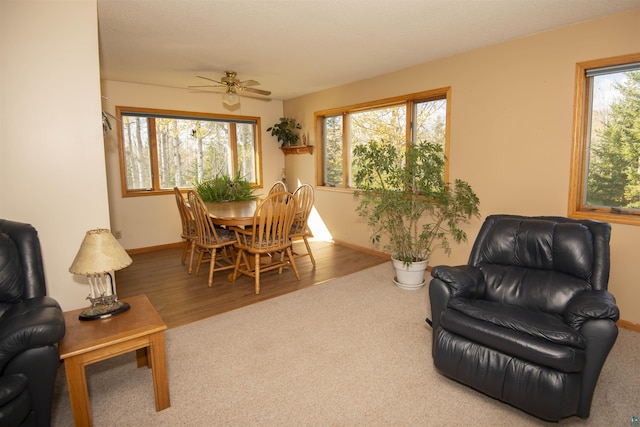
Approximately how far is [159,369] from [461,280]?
180cm

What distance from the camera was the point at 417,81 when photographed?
162 inches

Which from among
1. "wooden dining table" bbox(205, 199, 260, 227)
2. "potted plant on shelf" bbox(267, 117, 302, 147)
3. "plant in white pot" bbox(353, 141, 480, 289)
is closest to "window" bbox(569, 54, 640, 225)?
"plant in white pot" bbox(353, 141, 480, 289)

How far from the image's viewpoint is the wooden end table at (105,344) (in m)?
1.65

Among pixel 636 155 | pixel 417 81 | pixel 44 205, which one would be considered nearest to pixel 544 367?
pixel 636 155

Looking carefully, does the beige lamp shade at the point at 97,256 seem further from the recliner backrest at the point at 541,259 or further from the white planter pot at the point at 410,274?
the white planter pot at the point at 410,274

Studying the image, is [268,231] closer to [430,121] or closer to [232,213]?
[232,213]

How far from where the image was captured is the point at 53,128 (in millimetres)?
2213

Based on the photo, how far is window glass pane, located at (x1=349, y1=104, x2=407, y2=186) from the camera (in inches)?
177

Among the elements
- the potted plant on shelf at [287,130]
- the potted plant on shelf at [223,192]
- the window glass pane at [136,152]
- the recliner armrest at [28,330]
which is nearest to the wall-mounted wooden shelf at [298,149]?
the potted plant on shelf at [287,130]

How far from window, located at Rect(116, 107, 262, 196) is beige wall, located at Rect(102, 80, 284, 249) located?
0.09m

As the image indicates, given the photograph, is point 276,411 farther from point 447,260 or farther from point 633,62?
point 633,62

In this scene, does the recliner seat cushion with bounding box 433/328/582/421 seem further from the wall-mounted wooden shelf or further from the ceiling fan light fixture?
the wall-mounted wooden shelf

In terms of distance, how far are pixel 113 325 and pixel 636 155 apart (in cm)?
374

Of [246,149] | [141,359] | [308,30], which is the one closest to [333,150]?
[246,149]
